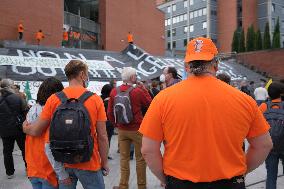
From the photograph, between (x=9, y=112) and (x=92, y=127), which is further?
(x=9, y=112)

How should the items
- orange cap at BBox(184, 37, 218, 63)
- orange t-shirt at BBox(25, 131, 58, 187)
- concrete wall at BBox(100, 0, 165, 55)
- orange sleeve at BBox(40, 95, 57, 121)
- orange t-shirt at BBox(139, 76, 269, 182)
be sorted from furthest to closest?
1. concrete wall at BBox(100, 0, 165, 55)
2. orange t-shirt at BBox(25, 131, 58, 187)
3. orange sleeve at BBox(40, 95, 57, 121)
4. orange cap at BBox(184, 37, 218, 63)
5. orange t-shirt at BBox(139, 76, 269, 182)

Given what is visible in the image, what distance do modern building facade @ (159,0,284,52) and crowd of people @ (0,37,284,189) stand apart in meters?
56.1

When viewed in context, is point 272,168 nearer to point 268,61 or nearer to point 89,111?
point 89,111

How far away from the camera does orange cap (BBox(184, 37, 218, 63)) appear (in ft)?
8.12

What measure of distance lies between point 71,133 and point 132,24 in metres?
34.7

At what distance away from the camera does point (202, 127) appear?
2369 mm

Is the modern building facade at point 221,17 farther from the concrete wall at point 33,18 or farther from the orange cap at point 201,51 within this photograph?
the orange cap at point 201,51

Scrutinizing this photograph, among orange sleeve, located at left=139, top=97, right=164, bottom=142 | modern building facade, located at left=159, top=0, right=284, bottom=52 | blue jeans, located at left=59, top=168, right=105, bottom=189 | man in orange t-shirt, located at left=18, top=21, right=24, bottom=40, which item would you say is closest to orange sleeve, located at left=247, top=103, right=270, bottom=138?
orange sleeve, located at left=139, top=97, right=164, bottom=142

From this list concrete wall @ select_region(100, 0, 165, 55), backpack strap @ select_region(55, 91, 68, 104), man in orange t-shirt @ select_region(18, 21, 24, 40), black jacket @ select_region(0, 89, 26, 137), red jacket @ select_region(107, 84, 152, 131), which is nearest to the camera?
backpack strap @ select_region(55, 91, 68, 104)

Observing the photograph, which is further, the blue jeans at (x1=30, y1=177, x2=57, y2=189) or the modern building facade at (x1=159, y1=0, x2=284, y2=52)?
the modern building facade at (x1=159, y1=0, x2=284, y2=52)

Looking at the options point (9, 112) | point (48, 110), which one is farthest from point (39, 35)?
point (48, 110)

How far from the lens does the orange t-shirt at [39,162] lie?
12.1 feet

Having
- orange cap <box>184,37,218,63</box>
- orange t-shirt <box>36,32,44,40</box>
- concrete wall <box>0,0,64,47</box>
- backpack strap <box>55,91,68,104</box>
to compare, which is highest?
concrete wall <box>0,0,64,47</box>

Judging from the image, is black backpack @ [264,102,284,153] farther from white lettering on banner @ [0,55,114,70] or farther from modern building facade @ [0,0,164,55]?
modern building facade @ [0,0,164,55]
